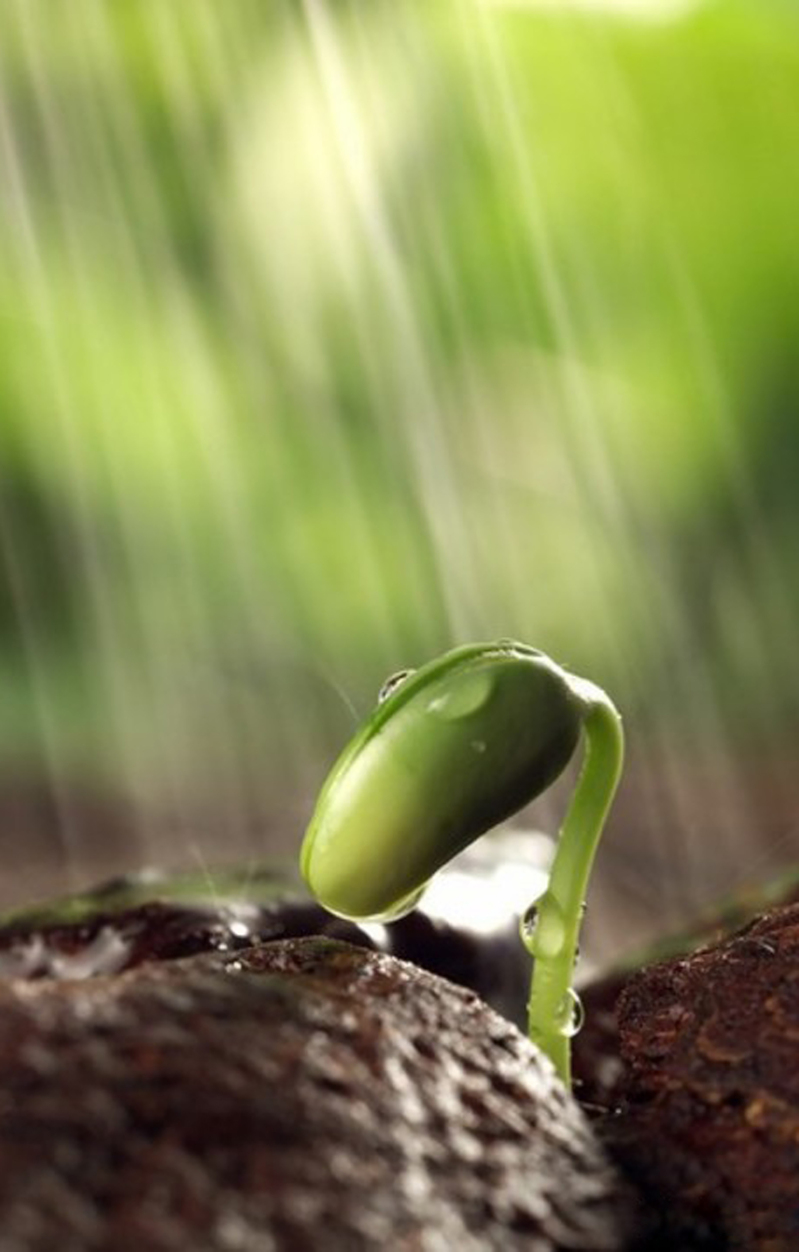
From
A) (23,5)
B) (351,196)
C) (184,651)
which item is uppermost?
(23,5)

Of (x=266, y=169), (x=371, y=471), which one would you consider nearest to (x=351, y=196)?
(x=266, y=169)

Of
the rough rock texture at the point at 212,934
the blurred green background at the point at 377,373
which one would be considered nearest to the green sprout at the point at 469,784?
the rough rock texture at the point at 212,934

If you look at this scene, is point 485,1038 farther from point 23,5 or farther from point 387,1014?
point 23,5

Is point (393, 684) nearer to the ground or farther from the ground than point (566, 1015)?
farther from the ground

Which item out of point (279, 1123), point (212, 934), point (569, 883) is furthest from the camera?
point (212, 934)

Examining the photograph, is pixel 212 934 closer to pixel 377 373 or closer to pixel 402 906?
pixel 402 906

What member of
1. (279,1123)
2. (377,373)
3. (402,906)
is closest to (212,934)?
(402,906)

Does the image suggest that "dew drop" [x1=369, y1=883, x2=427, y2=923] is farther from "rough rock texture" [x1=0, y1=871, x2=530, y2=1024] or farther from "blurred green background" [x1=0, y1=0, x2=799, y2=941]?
"blurred green background" [x1=0, y1=0, x2=799, y2=941]

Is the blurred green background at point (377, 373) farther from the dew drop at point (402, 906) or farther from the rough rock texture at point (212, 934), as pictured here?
the dew drop at point (402, 906)
